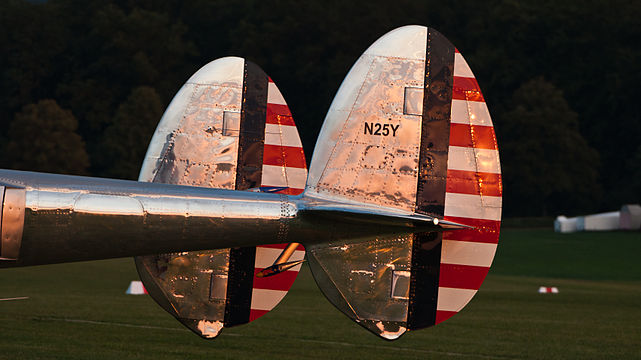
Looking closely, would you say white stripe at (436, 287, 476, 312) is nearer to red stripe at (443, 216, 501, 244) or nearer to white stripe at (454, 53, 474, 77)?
red stripe at (443, 216, 501, 244)

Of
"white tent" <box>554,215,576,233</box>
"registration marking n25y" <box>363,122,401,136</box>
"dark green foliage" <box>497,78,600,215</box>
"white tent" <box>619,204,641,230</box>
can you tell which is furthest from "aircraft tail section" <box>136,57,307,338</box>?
"dark green foliage" <box>497,78,600,215</box>

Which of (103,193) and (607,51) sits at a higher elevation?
(607,51)

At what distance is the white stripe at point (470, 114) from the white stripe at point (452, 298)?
138 centimetres

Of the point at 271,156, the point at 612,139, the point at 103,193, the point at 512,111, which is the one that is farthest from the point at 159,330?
the point at 612,139

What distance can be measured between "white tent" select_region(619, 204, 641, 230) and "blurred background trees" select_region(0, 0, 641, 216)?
1801cm

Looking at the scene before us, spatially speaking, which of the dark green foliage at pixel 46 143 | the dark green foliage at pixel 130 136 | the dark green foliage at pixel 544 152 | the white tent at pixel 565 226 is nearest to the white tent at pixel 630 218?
the white tent at pixel 565 226

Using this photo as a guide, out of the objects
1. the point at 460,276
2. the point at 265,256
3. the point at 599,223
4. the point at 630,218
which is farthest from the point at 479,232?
the point at 599,223

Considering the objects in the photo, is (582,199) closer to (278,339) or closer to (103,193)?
(278,339)

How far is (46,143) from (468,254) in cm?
7475

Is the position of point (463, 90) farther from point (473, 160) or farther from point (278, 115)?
point (278, 115)

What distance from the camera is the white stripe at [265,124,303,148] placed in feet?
31.7

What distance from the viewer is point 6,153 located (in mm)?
81688

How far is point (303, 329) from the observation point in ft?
53.4

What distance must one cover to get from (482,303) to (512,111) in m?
61.5
